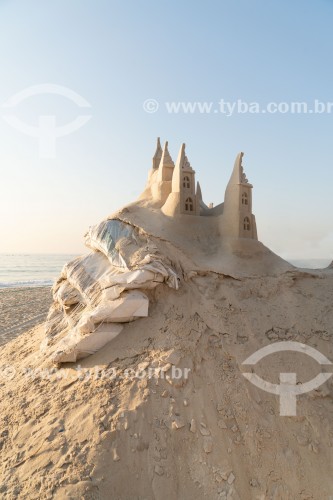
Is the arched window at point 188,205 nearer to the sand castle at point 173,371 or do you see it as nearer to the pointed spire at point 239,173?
the sand castle at point 173,371

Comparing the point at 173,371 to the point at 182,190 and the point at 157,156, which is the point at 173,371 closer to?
the point at 182,190

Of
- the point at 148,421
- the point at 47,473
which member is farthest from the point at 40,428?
the point at 148,421

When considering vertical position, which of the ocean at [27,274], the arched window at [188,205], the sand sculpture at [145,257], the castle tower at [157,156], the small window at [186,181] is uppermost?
the castle tower at [157,156]

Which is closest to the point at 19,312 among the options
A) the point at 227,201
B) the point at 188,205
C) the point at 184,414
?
the point at 188,205

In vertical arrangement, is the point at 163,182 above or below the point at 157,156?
below

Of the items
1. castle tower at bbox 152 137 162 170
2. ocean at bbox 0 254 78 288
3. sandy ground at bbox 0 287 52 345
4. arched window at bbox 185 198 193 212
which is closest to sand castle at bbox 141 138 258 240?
arched window at bbox 185 198 193 212

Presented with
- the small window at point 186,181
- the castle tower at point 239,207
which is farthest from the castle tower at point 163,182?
the castle tower at point 239,207

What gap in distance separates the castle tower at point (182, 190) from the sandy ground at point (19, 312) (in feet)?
21.3

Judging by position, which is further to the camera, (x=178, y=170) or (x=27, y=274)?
(x=27, y=274)

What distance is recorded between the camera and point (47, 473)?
3.71 meters

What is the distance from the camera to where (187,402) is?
424 cm

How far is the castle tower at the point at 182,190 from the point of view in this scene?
631 cm

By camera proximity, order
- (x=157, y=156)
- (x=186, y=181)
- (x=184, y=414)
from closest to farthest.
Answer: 1. (x=184, y=414)
2. (x=186, y=181)
3. (x=157, y=156)

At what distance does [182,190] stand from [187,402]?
369cm
